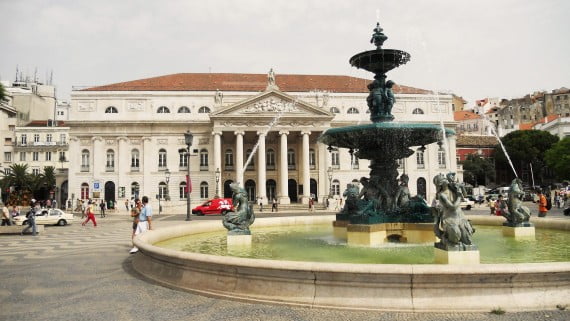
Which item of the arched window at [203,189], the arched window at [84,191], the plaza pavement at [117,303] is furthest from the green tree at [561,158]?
the plaza pavement at [117,303]

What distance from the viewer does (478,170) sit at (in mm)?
69938

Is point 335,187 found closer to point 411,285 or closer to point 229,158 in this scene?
point 229,158

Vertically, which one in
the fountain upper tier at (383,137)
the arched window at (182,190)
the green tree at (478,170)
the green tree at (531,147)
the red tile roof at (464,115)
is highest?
the red tile roof at (464,115)

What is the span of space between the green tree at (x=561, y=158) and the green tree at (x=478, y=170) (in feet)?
39.7

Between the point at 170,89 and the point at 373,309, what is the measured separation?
1972 inches

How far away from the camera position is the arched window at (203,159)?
2039 inches

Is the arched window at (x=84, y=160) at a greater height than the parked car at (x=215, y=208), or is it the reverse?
the arched window at (x=84, y=160)

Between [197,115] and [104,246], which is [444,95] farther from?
[104,246]

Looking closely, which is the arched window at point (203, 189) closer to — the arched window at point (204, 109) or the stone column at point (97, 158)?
the arched window at point (204, 109)

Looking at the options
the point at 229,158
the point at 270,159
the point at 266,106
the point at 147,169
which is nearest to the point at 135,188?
the point at 147,169

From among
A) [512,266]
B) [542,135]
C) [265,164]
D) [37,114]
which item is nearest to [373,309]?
[512,266]

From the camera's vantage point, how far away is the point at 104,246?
1377cm

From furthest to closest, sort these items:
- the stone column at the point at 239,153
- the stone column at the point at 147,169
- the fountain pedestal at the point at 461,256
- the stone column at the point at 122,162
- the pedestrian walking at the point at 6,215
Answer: the stone column at the point at 147,169
the stone column at the point at 122,162
the stone column at the point at 239,153
the pedestrian walking at the point at 6,215
the fountain pedestal at the point at 461,256

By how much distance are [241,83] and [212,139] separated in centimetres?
875
